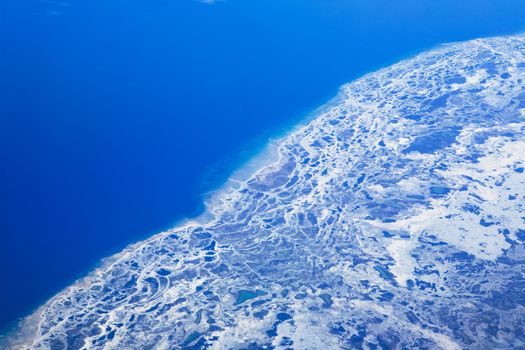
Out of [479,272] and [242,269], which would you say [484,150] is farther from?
[242,269]

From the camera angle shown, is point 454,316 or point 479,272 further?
point 479,272

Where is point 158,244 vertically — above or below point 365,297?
above

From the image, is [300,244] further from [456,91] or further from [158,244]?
[456,91]

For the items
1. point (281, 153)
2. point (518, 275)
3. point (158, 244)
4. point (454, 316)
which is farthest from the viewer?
point (281, 153)

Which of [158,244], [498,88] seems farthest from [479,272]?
[498,88]

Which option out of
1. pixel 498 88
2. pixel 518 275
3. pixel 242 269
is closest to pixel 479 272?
pixel 518 275

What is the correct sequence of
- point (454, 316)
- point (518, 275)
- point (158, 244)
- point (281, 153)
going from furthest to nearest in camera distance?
point (281, 153) < point (158, 244) < point (518, 275) < point (454, 316)

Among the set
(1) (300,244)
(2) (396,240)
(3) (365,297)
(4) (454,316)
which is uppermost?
(1) (300,244)
